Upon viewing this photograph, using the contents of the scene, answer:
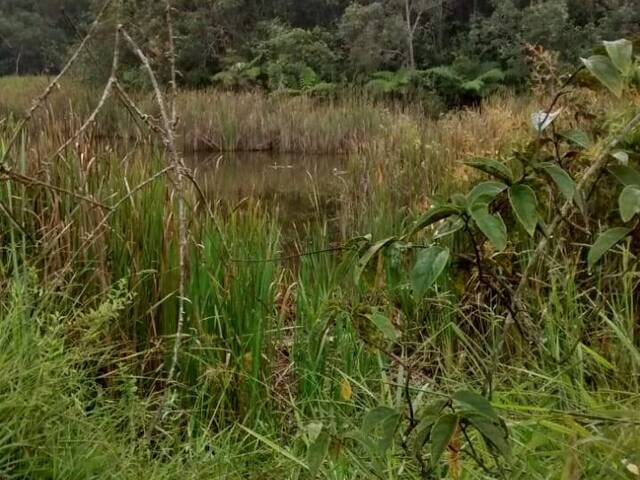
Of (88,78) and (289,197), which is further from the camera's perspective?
(88,78)

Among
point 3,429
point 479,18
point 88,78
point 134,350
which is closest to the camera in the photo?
point 3,429

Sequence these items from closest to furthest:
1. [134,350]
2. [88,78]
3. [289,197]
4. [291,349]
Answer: [134,350]
[291,349]
[289,197]
[88,78]

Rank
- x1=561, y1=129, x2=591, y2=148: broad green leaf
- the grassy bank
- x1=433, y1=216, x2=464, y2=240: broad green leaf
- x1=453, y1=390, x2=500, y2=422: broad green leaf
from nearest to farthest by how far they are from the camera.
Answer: x1=453, y1=390, x2=500, y2=422: broad green leaf → x1=433, y1=216, x2=464, y2=240: broad green leaf → x1=561, y1=129, x2=591, y2=148: broad green leaf → the grassy bank

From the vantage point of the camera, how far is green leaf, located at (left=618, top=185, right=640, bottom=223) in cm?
79

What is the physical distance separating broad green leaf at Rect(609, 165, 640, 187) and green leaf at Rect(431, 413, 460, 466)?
36 cm

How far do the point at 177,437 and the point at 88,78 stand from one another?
16.5m

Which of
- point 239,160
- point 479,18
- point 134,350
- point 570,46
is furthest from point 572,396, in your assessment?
point 479,18

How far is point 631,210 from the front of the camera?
79cm

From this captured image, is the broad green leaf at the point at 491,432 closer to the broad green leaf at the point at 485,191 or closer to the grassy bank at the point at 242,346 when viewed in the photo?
the grassy bank at the point at 242,346

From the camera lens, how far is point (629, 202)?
0.81m

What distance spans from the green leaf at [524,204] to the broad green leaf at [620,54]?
16cm

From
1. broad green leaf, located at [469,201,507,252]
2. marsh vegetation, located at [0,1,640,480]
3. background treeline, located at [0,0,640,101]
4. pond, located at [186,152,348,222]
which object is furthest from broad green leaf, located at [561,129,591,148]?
background treeline, located at [0,0,640,101]

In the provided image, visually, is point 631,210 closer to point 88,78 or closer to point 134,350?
point 134,350

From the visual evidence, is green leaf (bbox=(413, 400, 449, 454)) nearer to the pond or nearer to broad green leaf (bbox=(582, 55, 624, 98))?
broad green leaf (bbox=(582, 55, 624, 98))
